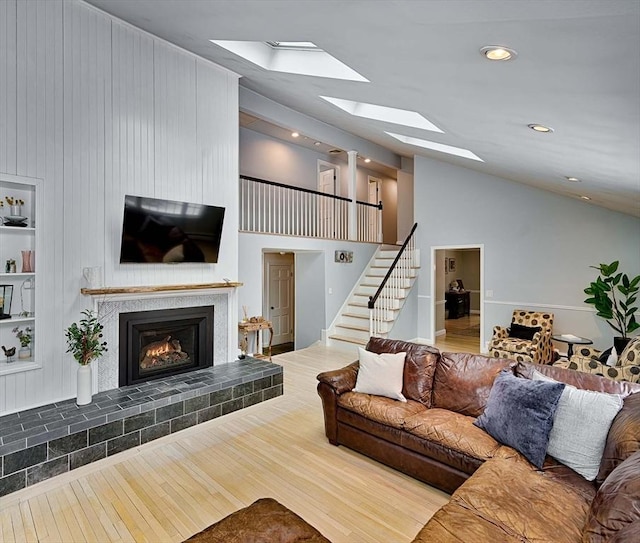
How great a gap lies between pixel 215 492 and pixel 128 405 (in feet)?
4.48

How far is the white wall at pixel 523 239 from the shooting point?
20.3 ft

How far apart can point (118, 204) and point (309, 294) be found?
4455 mm

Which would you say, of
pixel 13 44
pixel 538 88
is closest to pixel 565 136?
pixel 538 88

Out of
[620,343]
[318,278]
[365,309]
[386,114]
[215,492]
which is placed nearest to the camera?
[215,492]

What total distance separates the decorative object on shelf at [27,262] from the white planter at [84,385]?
3.42ft

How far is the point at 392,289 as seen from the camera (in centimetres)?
775

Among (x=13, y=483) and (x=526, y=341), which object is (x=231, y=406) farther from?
(x=526, y=341)

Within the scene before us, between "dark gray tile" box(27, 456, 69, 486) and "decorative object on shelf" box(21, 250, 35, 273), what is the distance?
1.71 metres

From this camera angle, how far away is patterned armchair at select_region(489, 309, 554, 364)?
580 cm

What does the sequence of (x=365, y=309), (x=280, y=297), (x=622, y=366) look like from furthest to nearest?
1. (x=280, y=297)
2. (x=365, y=309)
3. (x=622, y=366)

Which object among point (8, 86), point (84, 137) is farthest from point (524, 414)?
point (8, 86)

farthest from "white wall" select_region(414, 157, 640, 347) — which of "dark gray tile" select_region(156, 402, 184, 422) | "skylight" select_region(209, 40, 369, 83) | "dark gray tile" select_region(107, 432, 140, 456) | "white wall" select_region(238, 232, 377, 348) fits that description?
"dark gray tile" select_region(107, 432, 140, 456)

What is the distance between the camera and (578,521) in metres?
1.79

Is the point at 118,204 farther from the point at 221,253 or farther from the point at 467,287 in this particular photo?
the point at 467,287
